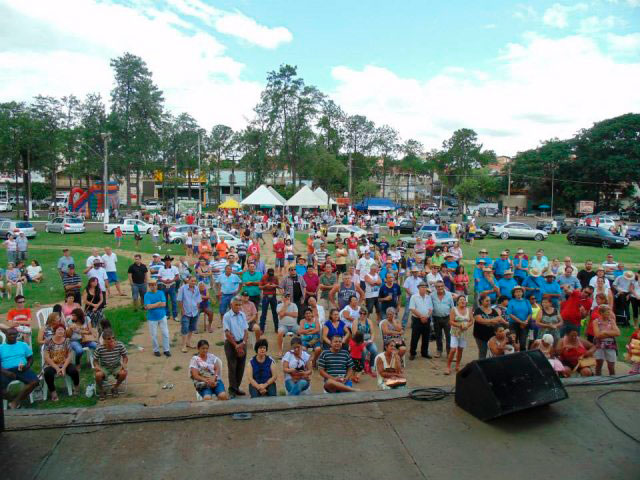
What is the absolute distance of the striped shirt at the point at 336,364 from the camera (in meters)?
6.84

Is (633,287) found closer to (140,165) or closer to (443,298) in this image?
(443,298)

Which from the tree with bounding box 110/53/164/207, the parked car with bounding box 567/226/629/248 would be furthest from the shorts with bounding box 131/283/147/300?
the tree with bounding box 110/53/164/207

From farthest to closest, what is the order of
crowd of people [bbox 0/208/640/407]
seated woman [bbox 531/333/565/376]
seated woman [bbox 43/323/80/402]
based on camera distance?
seated woman [bbox 531/333/565/376] → seated woman [bbox 43/323/80/402] → crowd of people [bbox 0/208/640/407]

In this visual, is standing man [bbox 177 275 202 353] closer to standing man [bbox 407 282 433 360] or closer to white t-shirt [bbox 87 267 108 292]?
white t-shirt [bbox 87 267 108 292]

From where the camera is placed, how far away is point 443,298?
8.91 meters

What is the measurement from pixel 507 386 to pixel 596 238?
28.8m

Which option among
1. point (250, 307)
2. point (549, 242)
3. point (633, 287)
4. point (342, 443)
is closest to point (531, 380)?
point (342, 443)

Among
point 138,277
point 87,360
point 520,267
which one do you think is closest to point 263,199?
point 138,277

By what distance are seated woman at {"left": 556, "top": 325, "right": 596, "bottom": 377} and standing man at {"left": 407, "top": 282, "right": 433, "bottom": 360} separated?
2256 mm

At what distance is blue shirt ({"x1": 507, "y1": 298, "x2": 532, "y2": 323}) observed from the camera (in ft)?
28.1

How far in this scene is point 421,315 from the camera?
8734 mm

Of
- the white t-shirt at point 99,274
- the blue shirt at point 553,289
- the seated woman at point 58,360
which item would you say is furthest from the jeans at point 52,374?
the blue shirt at point 553,289

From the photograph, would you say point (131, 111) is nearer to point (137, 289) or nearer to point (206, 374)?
point (137, 289)

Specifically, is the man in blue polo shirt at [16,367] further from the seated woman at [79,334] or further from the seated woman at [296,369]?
the seated woman at [296,369]
